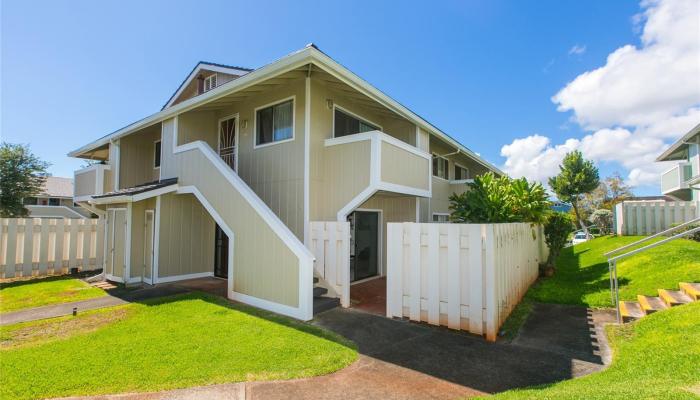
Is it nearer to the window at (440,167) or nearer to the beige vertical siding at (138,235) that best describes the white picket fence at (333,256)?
the beige vertical siding at (138,235)

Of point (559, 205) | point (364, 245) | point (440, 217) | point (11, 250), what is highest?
point (559, 205)

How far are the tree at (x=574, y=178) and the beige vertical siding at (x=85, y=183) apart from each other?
3078 centimetres

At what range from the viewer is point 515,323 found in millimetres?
5828

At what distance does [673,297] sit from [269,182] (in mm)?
9222

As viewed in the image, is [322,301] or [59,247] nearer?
[322,301]

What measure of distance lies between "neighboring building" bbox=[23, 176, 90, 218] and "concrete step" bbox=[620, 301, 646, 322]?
37.0 metres

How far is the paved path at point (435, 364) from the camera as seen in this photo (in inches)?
136

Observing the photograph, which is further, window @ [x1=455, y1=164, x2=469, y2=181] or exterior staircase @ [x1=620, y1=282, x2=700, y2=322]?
window @ [x1=455, y1=164, x2=469, y2=181]

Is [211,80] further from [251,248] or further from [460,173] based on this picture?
[460,173]

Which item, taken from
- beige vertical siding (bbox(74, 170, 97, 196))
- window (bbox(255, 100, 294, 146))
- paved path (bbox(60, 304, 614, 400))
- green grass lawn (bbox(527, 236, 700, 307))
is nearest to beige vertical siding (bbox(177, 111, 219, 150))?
window (bbox(255, 100, 294, 146))

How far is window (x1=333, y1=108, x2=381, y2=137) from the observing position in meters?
9.35

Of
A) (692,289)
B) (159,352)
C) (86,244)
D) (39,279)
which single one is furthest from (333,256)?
(86,244)

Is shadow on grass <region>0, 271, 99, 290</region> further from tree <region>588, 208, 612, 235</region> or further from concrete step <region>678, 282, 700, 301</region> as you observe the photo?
tree <region>588, 208, 612, 235</region>

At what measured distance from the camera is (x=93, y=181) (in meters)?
12.5
